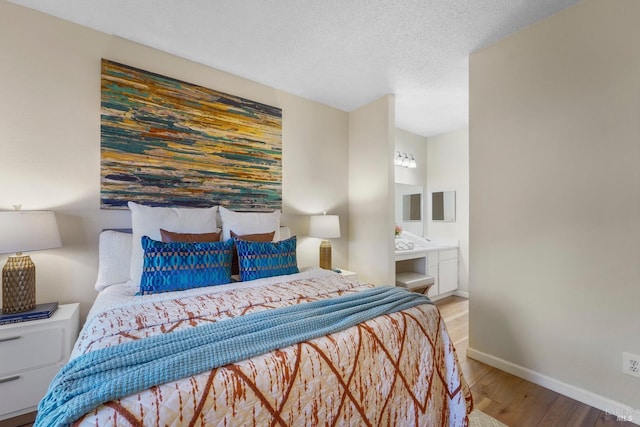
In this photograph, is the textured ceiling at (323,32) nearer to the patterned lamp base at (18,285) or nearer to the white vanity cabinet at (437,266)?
the patterned lamp base at (18,285)

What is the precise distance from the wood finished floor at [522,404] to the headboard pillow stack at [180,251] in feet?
5.09

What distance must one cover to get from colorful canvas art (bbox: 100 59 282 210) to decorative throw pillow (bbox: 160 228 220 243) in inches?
18.9

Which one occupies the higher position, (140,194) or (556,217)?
(140,194)

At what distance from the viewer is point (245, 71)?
259 cm

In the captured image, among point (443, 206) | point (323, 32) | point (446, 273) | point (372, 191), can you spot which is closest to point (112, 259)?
point (323, 32)

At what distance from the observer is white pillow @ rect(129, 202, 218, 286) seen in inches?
72.6

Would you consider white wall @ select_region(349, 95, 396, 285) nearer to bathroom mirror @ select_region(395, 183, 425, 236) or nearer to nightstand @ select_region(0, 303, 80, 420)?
bathroom mirror @ select_region(395, 183, 425, 236)

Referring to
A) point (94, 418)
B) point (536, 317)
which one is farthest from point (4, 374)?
point (536, 317)

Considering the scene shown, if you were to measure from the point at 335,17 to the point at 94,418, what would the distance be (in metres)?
2.36

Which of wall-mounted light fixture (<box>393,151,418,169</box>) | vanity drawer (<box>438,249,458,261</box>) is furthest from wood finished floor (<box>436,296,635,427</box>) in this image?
wall-mounted light fixture (<box>393,151,418,169</box>)

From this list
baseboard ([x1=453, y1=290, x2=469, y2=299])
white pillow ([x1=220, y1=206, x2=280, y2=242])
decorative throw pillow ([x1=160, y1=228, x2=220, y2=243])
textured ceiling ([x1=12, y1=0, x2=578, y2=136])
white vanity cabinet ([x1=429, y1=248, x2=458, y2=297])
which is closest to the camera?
textured ceiling ([x1=12, y1=0, x2=578, y2=136])

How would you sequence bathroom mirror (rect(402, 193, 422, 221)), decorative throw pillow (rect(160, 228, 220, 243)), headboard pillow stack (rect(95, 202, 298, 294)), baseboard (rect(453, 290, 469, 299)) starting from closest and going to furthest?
headboard pillow stack (rect(95, 202, 298, 294)) → decorative throw pillow (rect(160, 228, 220, 243)) → baseboard (rect(453, 290, 469, 299)) → bathroom mirror (rect(402, 193, 422, 221))

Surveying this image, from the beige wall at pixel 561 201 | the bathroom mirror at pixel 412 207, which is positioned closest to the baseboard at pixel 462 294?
→ the bathroom mirror at pixel 412 207

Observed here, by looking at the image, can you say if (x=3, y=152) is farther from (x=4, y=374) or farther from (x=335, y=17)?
(x=335, y=17)
